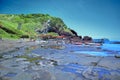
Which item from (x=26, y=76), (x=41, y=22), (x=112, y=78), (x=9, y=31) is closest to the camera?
(x=26, y=76)

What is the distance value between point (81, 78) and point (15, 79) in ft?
16.5

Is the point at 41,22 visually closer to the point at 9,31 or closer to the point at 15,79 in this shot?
the point at 9,31

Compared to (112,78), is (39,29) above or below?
above

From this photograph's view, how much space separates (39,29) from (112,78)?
133 m

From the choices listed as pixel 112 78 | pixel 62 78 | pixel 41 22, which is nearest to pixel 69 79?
pixel 62 78

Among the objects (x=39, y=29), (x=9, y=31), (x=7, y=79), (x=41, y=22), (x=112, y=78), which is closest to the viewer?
(x=7, y=79)

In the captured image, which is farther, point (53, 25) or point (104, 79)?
point (53, 25)

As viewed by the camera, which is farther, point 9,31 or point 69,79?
point 9,31

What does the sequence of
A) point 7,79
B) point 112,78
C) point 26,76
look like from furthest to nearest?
1. point 112,78
2. point 26,76
3. point 7,79

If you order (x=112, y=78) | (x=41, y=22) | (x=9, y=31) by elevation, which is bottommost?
(x=112, y=78)

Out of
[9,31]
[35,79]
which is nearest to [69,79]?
[35,79]

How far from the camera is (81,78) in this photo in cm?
1346

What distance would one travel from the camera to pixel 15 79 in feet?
39.2

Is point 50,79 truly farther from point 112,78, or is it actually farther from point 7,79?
point 112,78
